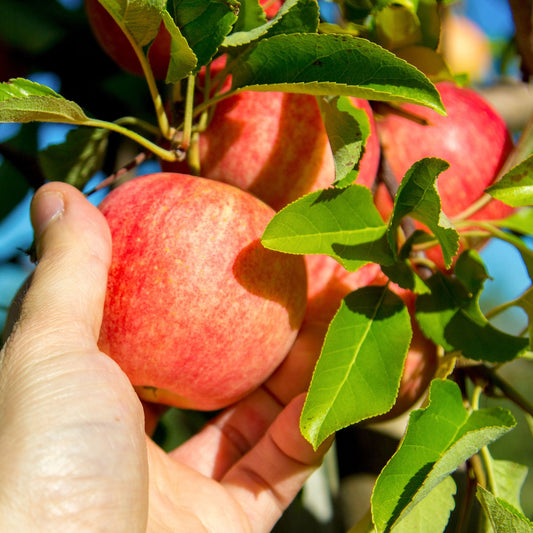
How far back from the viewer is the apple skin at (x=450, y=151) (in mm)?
901

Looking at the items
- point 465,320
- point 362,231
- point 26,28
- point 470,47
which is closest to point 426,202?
point 362,231

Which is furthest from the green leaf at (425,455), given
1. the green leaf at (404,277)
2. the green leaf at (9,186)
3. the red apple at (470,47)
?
the red apple at (470,47)

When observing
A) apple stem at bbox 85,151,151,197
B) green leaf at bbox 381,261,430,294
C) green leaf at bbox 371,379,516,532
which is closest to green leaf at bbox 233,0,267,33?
apple stem at bbox 85,151,151,197

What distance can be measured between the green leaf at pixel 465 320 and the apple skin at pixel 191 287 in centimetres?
19

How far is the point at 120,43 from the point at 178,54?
10.6 inches

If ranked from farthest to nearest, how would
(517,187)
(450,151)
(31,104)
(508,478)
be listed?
1. (450,151)
2. (508,478)
3. (517,187)
4. (31,104)

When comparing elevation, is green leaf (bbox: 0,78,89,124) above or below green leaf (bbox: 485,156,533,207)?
above

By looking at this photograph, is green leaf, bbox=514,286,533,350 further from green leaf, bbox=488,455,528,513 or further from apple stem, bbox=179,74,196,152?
apple stem, bbox=179,74,196,152

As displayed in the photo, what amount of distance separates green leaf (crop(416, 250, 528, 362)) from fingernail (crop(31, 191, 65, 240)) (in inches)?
18.5

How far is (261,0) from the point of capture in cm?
86

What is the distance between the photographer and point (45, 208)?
688 mm

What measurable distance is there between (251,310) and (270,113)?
0.28 metres

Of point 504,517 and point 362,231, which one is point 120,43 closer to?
point 362,231

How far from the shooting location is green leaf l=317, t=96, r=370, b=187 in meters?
0.64
